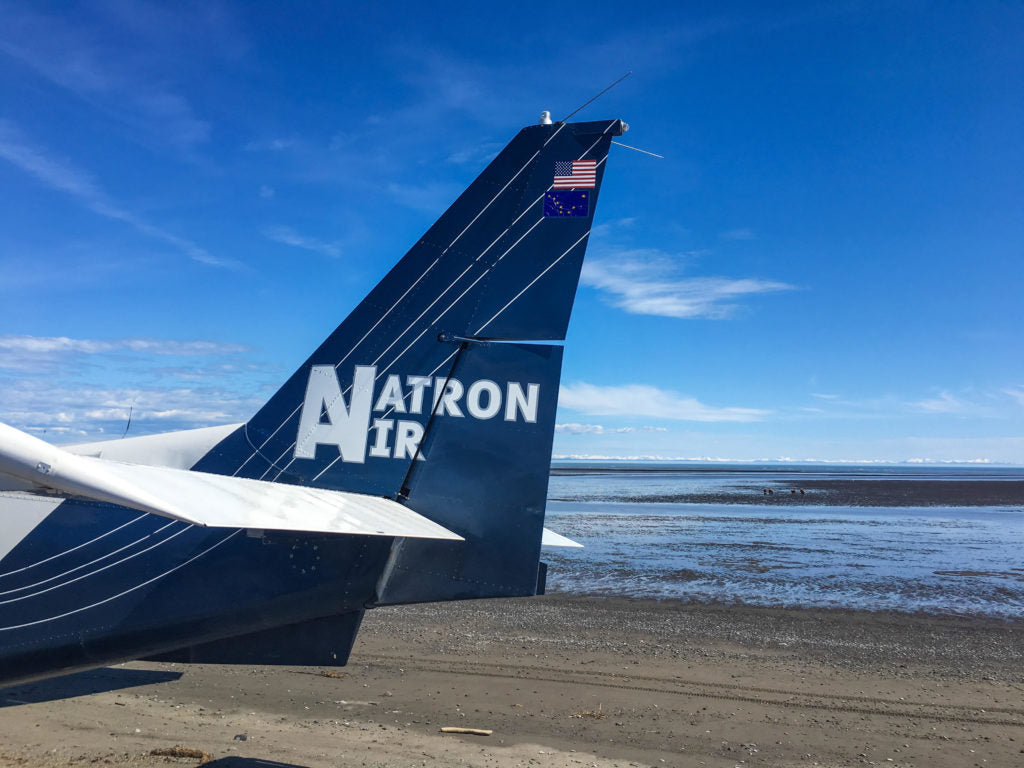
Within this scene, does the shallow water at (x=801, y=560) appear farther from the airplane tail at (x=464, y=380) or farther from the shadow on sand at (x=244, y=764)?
the airplane tail at (x=464, y=380)

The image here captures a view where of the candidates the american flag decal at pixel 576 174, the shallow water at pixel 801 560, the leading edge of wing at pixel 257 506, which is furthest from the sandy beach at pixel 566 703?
the american flag decal at pixel 576 174

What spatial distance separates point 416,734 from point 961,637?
9444 millimetres

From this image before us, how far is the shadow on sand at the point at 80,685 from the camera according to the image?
782 centimetres

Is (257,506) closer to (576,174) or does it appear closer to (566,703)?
(576,174)

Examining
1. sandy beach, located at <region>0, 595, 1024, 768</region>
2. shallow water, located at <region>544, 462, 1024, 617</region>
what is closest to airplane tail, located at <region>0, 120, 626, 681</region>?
Result: sandy beach, located at <region>0, 595, 1024, 768</region>

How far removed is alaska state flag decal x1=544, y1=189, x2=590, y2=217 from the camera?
5445 millimetres

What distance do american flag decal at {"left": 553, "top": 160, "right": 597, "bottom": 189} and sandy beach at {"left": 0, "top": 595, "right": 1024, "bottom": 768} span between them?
5023mm

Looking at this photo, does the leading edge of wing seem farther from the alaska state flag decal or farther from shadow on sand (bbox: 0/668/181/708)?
shadow on sand (bbox: 0/668/181/708)

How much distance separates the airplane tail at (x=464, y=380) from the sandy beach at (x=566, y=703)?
2702mm

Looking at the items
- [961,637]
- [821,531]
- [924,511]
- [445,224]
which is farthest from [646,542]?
[924,511]

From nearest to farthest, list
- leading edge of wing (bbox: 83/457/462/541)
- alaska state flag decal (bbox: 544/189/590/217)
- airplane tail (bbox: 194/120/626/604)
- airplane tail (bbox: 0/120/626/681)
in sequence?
leading edge of wing (bbox: 83/457/462/541), airplane tail (bbox: 0/120/626/681), airplane tail (bbox: 194/120/626/604), alaska state flag decal (bbox: 544/189/590/217)

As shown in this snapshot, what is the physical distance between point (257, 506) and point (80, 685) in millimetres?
6756

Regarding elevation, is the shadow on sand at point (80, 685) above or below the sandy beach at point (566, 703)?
below

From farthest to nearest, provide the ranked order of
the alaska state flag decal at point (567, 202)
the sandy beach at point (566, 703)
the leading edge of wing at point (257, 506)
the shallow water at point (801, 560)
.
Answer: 1. the shallow water at point (801, 560)
2. the sandy beach at point (566, 703)
3. the alaska state flag decal at point (567, 202)
4. the leading edge of wing at point (257, 506)
